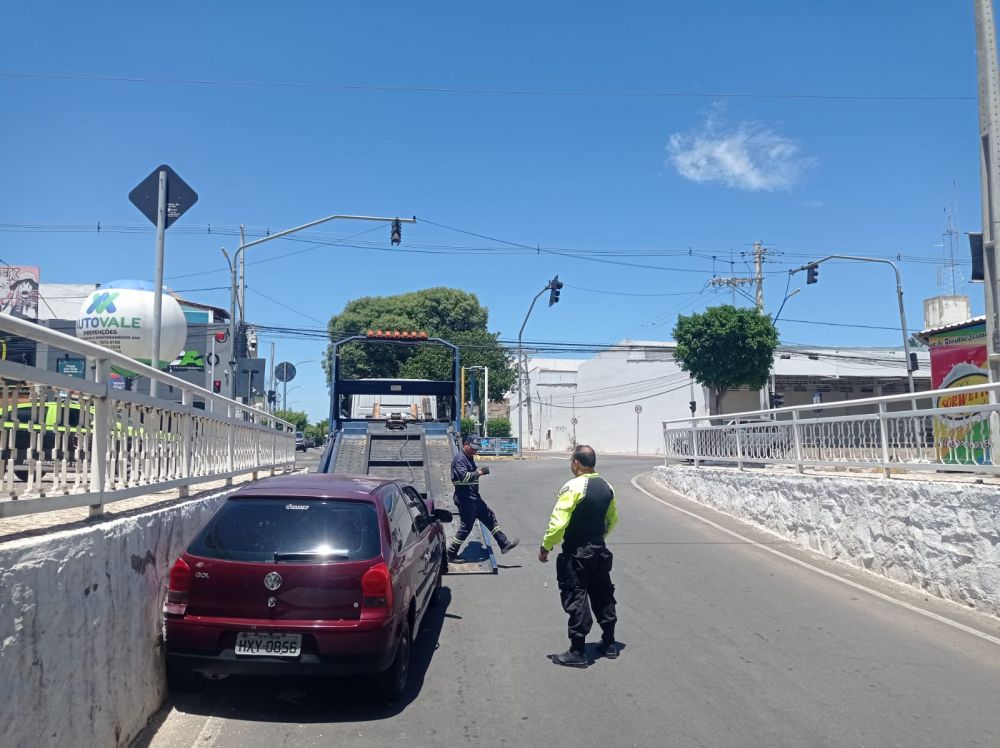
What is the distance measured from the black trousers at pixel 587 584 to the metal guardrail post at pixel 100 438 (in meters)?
3.26

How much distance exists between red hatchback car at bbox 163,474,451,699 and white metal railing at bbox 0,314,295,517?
79 centimetres

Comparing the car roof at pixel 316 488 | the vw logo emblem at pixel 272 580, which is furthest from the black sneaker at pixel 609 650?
the vw logo emblem at pixel 272 580

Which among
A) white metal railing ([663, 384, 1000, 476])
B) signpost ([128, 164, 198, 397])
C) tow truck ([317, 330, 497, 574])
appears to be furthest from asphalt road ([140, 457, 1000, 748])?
signpost ([128, 164, 198, 397])

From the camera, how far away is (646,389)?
2254 inches

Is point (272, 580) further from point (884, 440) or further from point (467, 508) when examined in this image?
point (884, 440)

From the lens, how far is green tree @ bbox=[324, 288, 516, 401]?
162 ft

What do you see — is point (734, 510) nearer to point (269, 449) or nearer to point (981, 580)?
point (981, 580)

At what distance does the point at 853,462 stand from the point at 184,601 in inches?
345

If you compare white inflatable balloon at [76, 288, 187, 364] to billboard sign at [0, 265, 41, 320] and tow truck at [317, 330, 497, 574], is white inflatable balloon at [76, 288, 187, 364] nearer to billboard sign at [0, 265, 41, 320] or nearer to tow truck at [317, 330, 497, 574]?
tow truck at [317, 330, 497, 574]

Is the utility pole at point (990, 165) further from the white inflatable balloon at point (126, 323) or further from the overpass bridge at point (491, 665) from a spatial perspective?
the white inflatable balloon at point (126, 323)

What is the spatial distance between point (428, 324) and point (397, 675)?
49.9 m

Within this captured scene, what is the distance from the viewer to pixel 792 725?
4.97m

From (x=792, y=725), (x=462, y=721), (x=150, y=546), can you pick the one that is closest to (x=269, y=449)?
(x=150, y=546)

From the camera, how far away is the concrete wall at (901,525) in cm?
762
